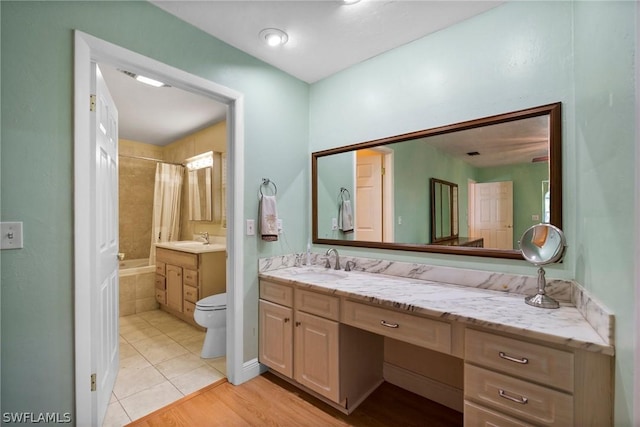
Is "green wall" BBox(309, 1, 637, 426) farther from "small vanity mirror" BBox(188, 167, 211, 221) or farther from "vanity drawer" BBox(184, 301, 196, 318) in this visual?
"vanity drawer" BBox(184, 301, 196, 318)

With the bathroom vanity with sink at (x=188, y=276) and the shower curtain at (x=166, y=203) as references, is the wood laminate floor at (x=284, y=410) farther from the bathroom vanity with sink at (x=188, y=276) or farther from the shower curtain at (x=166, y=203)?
the shower curtain at (x=166, y=203)

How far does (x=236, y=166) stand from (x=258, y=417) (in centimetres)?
161

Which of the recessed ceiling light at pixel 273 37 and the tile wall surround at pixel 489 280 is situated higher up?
the recessed ceiling light at pixel 273 37

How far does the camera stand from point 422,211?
196 cm

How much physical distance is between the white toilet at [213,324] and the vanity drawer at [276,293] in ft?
1.87

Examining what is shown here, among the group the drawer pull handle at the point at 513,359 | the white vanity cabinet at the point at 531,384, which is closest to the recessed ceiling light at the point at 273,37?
the white vanity cabinet at the point at 531,384

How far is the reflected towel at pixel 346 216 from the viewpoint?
233 cm

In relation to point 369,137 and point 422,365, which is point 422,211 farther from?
point 422,365

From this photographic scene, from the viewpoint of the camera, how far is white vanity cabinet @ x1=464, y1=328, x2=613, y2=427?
3.26 feet

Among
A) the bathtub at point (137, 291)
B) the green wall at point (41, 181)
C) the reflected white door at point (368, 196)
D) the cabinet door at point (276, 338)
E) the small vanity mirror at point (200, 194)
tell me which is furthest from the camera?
the small vanity mirror at point (200, 194)

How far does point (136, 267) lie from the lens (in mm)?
4051

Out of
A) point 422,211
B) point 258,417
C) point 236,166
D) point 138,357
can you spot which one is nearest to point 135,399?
point 138,357

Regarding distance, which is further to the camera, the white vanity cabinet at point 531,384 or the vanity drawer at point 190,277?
the vanity drawer at point 190,277

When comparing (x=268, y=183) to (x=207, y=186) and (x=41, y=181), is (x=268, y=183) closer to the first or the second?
(x=41, y=181)
